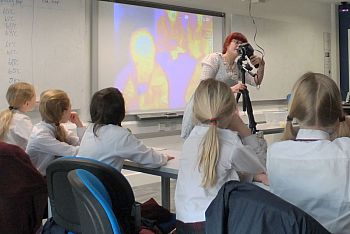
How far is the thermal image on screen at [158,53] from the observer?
15.1 ft

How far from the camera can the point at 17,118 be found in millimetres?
2895

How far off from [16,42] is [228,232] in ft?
10.7

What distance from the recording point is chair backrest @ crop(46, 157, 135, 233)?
159cm

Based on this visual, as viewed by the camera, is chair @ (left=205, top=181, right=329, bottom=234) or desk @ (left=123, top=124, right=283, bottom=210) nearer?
chair @ (left=205, top=181, right=329, bottom=234)

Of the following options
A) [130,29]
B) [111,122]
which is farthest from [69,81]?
[111,122]

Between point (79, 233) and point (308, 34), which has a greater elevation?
point (308, 34)

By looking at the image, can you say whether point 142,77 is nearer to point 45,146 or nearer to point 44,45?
point 44,45

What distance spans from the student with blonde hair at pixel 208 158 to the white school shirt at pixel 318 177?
0.29 m

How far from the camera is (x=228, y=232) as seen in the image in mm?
1088

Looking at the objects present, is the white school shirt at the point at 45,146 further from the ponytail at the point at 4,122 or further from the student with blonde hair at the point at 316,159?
the student with blonde hair at the point at 316,159

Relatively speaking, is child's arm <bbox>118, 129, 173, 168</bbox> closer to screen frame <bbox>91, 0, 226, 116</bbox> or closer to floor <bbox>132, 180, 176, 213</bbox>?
floor <bbox>132, 180, 176, 213</bbox>

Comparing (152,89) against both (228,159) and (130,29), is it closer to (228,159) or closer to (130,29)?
(130,29)

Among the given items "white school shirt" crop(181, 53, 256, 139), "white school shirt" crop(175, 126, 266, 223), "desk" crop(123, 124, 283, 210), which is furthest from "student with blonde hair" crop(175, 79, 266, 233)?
"white school shirt" crop(181, 53, 256, 139)

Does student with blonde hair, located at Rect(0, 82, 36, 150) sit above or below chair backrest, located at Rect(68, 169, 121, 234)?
above
